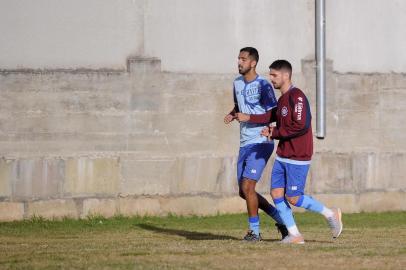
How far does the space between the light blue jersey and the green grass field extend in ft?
3.91

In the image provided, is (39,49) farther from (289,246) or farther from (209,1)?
(289,246)

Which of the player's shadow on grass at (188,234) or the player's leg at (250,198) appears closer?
the player's leg at (250,198)

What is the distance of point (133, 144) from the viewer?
16578mm

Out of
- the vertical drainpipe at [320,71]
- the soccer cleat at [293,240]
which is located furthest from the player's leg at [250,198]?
the vertical drainpipe at [320,71]

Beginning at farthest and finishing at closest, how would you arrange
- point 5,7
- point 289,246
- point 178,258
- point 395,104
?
point 395,104 < point 5,7 < point 289,246 < point 178,258

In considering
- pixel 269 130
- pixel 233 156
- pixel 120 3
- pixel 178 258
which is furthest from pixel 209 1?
pixel 178 258

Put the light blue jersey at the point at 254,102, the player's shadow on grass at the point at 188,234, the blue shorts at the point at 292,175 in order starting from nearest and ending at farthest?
1. the blue shorts at the point at 292,175
2. the light blue jersey at the point at 254,102
3. the player's shadow on grass at the point at 188,234

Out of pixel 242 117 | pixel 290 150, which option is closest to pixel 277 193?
pixel 290 150

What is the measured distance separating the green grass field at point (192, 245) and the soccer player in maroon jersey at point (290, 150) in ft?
1.17

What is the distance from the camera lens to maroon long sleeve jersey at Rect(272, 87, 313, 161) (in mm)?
11406

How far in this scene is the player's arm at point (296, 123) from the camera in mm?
11383

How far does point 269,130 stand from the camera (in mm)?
11492

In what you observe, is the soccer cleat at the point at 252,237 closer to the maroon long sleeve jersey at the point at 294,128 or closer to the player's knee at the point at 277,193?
the player's knee at the point at 277,193

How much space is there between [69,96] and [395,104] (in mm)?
5517
